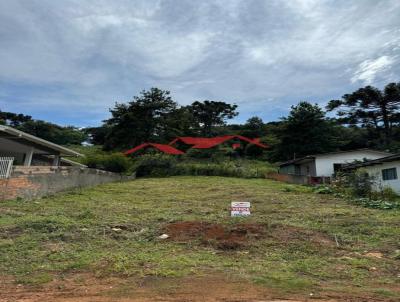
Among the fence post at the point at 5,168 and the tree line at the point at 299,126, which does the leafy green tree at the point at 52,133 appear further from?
the fence post at the point at 5,168

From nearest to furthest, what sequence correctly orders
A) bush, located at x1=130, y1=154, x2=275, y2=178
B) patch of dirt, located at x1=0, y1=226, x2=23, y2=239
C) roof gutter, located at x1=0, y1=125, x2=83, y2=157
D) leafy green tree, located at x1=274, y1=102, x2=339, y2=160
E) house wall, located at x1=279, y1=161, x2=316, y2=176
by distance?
patch of dirt, located at x1=0, y1=226, x2=23, y2=239
roof gutter, located at x1=0, y1=125, x2=83, y2=157
bush, located at x1=130, y1=154, x2=275, y2=178
house wall, located at x1=279, y1=161, x2=316, y2=176
leafy green tree, located at x1=274, y1=102, x2=339, y2=160

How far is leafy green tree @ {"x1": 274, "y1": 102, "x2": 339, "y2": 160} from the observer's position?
113ft

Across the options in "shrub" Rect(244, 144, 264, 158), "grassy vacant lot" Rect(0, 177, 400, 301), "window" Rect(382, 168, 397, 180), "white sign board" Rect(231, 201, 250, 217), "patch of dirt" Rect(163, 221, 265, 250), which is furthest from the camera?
"shrub" Rect(244, 144, 264, 158)

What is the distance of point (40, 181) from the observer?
1296 centimetres

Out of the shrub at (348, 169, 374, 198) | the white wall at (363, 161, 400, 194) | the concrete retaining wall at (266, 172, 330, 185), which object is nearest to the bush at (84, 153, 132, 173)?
the concrete retaining wall at (266, 172, 330, 185)

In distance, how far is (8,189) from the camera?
37.8 ft

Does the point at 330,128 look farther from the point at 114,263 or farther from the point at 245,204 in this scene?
the point at 114,263

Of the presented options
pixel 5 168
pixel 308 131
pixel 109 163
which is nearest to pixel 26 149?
pixel 5 168

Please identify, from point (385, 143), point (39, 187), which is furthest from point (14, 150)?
point (385, 143)

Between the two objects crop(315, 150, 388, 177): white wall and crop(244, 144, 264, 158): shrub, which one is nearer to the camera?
crop(315, 150, 388, 177): white wall

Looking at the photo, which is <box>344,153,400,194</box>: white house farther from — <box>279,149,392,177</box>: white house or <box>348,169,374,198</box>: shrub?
<box>279,149,392,177</box>: white house

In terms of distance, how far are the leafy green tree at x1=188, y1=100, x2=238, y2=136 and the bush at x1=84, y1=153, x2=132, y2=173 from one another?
23031mm

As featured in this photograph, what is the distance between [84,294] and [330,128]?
1335 inches

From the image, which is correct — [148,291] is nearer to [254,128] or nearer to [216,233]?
[216,233]
